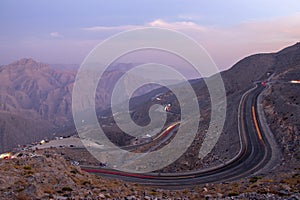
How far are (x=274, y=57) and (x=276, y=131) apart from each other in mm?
124798

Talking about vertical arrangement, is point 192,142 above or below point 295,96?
below

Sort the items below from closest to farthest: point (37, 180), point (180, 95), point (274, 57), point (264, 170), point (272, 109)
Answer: point (37, 180) → point (264, 170) → point (272, 109) → point (274, 57) → point (180, 95)

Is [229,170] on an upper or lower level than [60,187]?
lower

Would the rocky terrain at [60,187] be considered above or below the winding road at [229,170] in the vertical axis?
above

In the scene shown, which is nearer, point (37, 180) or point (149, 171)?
point (37, 180)

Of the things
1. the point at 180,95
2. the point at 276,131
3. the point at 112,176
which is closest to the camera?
the point at 112,176

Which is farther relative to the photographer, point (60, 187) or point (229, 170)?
point (229, 170)

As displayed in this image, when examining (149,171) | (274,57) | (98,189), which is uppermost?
(274,57)

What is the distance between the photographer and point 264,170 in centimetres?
4225

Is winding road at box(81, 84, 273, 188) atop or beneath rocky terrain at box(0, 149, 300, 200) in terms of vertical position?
beneath

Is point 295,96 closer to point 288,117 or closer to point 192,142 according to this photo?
point 288,117

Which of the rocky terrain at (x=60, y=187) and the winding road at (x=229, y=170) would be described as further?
the winding road at (x=229, y=170)

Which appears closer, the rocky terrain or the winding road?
the rocky terrain

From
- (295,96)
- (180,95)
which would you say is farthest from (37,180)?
(180,95)
